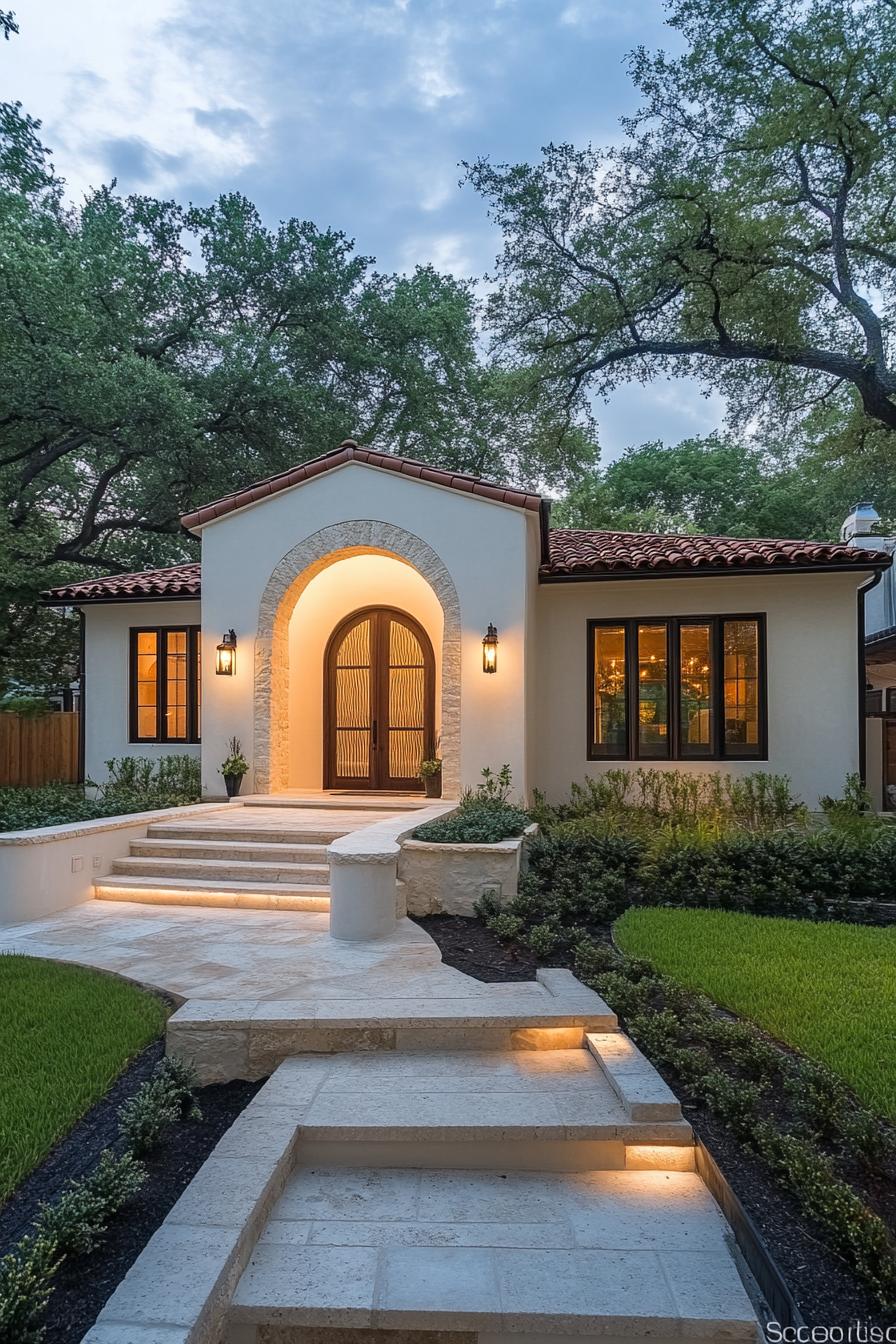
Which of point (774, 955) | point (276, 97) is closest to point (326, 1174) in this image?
point (774, 955)

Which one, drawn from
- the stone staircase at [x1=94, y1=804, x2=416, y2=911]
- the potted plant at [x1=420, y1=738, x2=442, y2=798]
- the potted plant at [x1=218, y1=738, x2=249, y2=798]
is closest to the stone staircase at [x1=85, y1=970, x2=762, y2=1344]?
the stone staircase at [x1=94, y1=804, x2=416, y2=911]

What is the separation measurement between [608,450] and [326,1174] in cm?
3608

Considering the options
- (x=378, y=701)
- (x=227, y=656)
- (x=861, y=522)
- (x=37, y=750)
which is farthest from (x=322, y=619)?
(x=861, y=522)

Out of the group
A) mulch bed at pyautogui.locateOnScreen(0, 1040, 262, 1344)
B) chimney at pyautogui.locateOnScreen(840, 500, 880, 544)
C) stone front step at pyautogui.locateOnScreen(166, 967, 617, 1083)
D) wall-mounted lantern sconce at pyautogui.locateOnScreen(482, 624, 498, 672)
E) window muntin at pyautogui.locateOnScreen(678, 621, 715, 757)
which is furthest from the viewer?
chimney at pyautogui.locateOnScreen(840, 500, 880, 544)

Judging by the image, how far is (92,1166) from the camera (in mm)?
2941

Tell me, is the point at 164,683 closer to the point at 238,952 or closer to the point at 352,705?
the point at 352,705

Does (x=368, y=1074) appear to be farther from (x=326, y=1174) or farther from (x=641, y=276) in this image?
(x=641, y=276)

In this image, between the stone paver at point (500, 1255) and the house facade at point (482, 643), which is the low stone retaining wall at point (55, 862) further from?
the stone paver at point (500, 1255)

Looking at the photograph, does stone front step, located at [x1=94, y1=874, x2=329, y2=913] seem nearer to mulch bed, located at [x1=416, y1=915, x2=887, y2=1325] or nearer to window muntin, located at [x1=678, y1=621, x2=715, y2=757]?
mulch bed, located at [x1=416, y1=915, x2=887, y2=1325]

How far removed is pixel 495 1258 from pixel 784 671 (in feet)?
31.0

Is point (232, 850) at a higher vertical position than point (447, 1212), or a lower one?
higher

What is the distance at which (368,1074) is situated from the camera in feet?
12.3

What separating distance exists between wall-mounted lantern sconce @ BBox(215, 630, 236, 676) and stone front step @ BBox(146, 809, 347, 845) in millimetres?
2740

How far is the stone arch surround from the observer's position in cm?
991
